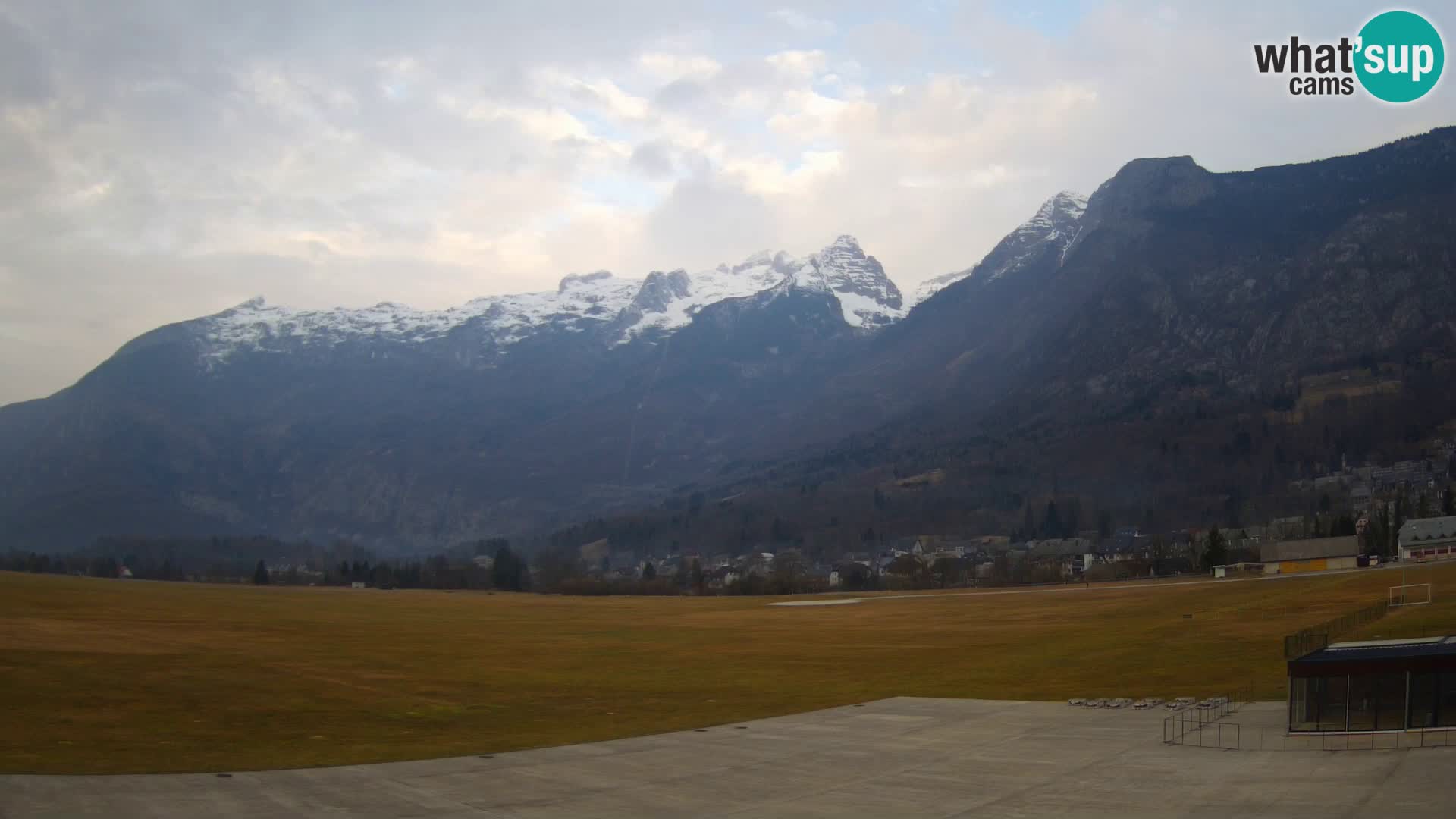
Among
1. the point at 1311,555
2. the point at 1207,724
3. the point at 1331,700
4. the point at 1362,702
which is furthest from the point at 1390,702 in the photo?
the point at 1311,555

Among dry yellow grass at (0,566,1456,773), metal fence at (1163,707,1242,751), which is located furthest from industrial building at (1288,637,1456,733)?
dry yellow grass at (0,566,1456,773)

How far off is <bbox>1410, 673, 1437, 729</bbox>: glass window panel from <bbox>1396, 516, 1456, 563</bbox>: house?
90584mm

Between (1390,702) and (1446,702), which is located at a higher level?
(1446,702)

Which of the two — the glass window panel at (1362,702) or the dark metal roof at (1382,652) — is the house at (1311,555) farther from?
the glass window panel at (1362,702)

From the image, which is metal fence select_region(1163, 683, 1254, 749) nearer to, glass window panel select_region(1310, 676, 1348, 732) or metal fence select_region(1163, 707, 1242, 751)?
metal fence select_region(1163, 707, 1242, 751)

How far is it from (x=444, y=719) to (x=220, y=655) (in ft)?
67.5

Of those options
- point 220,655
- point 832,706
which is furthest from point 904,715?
point 220,655

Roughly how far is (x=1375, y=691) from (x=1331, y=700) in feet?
4.43

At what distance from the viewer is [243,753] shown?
3728 centimetres

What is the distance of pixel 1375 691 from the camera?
123 feet

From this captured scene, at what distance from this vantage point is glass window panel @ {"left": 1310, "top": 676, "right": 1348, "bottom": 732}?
38031 millimetres

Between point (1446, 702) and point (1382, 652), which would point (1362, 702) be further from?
point (1446, 702)

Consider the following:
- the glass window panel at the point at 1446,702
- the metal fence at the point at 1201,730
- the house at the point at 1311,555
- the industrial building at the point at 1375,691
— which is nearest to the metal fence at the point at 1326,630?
the industrial building at the point at 1375,691

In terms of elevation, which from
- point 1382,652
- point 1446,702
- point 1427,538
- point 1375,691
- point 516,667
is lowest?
point 516,667
